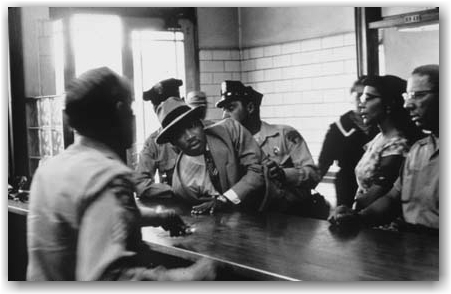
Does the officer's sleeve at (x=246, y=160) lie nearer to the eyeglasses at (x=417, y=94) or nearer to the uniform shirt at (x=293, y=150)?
the uniform shirt at (x=293, y=150)

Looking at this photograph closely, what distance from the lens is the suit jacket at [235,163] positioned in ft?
8.98

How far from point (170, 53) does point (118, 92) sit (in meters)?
0.89

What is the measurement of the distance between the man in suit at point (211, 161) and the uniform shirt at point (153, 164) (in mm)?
37

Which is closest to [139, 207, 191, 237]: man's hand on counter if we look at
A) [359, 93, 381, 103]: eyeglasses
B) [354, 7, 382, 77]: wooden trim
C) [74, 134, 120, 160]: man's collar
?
[74, 134, 120, 160]: man's collar

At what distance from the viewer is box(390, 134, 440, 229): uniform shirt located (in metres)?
2.26

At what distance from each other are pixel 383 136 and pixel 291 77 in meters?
0.45

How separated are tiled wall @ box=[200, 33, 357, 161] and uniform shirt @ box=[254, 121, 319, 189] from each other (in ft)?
0.24

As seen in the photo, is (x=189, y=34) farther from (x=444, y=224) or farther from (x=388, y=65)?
(x=444, y=224)

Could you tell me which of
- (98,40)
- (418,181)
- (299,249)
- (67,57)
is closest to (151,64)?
(98,40)

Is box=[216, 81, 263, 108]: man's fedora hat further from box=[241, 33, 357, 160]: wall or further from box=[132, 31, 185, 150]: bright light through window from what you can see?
box=[132, 31, 185, 150]: bright light through window

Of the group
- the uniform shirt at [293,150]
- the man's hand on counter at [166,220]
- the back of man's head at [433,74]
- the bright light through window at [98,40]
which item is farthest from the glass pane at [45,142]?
the back of man's head at [433,74]

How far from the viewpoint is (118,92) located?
1.73 m

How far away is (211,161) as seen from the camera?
2.82m

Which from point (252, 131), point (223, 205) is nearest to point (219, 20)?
point (252, 131)
